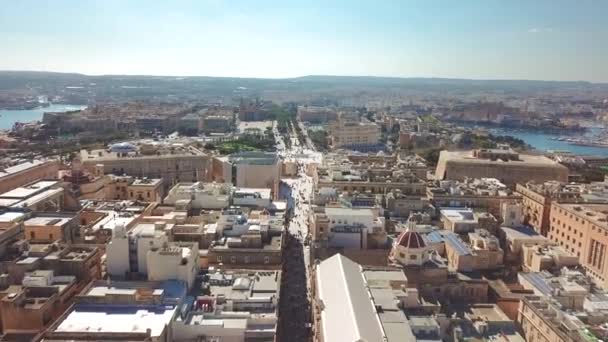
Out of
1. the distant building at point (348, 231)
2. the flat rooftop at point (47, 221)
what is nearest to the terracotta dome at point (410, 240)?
the distant building at point (348, 231)

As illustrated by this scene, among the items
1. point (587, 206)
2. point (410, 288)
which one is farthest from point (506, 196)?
point (410, 288)

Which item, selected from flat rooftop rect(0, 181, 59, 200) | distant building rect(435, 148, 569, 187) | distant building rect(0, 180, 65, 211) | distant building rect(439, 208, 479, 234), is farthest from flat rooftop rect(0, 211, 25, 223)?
distant building rect(435, 148, 569, 187)

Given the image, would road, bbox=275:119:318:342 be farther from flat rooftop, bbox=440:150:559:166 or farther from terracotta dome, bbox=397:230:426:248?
flat rooftop, bbox=440:150:559:166

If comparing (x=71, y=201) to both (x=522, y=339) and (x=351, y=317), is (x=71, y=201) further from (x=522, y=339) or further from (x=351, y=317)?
(x=522, y=339)

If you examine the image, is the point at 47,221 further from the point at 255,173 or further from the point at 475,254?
the point at 475,254

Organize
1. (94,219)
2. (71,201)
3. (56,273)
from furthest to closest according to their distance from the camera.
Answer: (71,201)
(94,219)
(56,273)

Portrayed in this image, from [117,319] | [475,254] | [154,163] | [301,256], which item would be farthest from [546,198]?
[154,163]

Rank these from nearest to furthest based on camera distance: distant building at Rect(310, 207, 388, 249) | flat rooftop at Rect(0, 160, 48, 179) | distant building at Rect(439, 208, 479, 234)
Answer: distant building at Rect(310, 207, 388, 249)
distant building at Rect(439, 208, 479, 234)
flat rooftop at Rect(0, 160, 48, 179)

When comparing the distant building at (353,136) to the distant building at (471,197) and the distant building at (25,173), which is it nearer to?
the distant building at (471,197)
